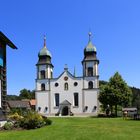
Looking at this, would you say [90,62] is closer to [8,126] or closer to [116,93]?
[116,93]

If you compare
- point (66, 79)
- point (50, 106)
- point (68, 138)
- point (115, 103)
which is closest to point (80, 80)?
point (66, 79)

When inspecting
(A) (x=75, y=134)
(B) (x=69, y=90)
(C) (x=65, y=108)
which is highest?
(B) (x=69, y=90)

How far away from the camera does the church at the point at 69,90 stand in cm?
7556

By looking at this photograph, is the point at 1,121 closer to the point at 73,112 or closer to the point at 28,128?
the point at 28,128

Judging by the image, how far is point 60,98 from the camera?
78375 mm

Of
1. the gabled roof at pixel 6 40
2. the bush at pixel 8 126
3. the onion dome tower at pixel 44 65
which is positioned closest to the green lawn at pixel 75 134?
the bush at pixel 8 126

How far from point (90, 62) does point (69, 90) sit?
7896 mm

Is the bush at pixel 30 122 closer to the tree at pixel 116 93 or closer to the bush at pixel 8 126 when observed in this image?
the bush at pixel 8 126

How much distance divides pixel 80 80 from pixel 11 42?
5155 cm

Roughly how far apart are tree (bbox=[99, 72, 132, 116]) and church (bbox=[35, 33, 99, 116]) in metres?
9.63

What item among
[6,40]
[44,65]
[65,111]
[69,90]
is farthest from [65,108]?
[6,40]

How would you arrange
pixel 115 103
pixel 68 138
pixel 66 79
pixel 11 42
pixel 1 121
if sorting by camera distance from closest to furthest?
pixel 68 138 < pixel 1 121 < pixel 11 42 < pixel 115 103 < pixel 66 79

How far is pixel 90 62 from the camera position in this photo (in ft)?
251

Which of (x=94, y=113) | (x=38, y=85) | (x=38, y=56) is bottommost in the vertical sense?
(x=94, y=113)
